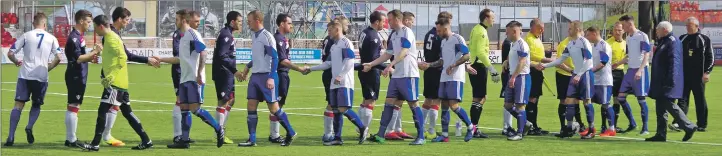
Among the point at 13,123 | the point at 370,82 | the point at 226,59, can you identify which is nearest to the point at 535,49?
the point at 370,82

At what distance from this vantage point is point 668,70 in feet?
53.3

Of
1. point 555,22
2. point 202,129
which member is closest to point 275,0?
point 555,22

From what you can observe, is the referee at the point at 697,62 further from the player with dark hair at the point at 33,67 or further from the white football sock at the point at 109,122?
the player with dark hair at the point at 33,67

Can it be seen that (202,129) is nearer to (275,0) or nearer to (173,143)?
(173,143)

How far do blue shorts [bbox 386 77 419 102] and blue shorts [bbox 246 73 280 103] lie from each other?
64.1 inches

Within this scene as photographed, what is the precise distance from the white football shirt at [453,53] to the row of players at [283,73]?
0.6 inches

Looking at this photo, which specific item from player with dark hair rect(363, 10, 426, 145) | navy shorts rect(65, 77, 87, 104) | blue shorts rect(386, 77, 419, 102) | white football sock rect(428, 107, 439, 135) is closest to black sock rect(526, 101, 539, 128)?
A: white football sock rect(428, 107, 439, 135)

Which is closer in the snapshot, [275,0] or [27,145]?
[27,145]

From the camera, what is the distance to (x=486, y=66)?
1595 cm

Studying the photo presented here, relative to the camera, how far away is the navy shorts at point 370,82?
16.2 meters

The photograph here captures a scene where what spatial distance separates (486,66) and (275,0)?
147ft

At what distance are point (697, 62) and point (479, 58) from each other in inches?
159

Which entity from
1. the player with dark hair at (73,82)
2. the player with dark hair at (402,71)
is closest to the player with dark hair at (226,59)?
the player with dark hair at (73,82)

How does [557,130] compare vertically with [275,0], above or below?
below
